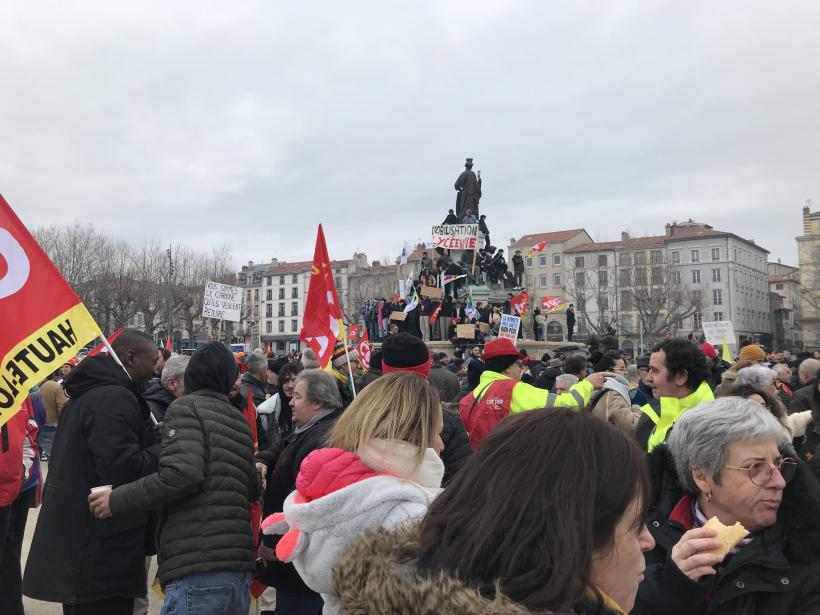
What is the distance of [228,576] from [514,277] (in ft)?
83.7

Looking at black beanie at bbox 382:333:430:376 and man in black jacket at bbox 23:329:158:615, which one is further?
black beanie at bbox 382:333:430:376

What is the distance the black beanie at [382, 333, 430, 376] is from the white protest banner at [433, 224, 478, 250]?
816 inches

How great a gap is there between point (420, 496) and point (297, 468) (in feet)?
5.23

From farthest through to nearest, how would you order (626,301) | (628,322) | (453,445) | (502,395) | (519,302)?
(626,301) < (628,322) < (519,302) < (502,395) < (453,445)

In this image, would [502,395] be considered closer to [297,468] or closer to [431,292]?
[297,468]

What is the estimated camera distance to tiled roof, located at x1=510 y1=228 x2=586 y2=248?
266ft

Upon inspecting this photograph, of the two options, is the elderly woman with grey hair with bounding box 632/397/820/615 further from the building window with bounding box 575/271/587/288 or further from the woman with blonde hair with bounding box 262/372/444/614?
the building window with bounding box 575/271/587/288

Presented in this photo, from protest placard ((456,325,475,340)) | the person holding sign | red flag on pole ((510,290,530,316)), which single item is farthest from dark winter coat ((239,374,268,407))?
red flag on pole ((510,290,530,316))

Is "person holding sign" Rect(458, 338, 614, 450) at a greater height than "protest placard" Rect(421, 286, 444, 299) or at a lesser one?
lesser

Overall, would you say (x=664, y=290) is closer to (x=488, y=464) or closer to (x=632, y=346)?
(x=632, y=346)

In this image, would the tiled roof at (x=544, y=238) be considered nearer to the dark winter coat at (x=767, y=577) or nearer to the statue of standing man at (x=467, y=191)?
the statue of standing man at (x=467, y=191)

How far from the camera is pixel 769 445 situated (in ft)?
7.68

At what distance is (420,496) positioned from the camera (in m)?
2.08

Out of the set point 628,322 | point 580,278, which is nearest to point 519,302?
point 628,322
